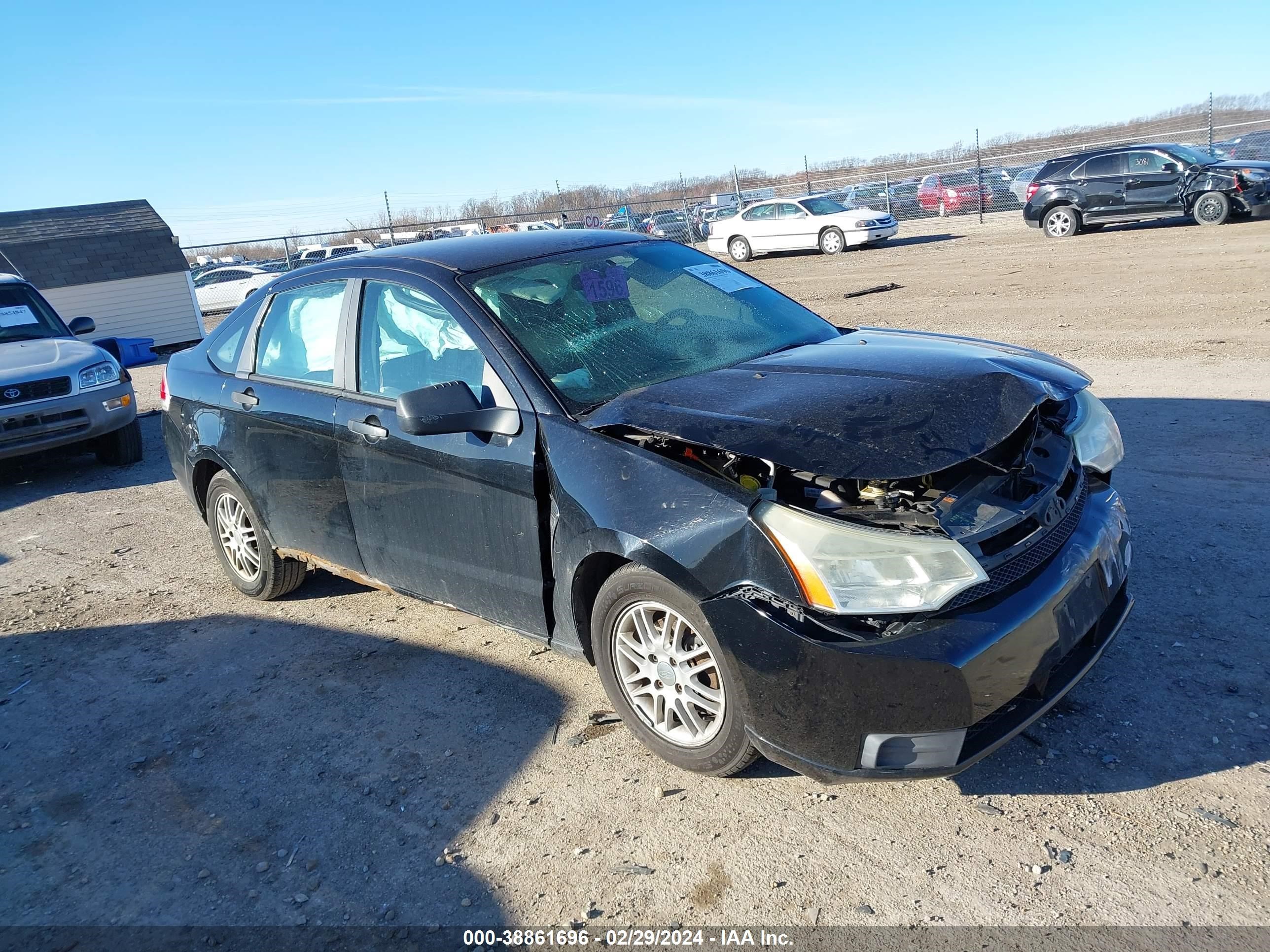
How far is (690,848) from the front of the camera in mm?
2910

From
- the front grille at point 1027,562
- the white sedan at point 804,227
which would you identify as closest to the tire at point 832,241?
the white sedan at point 804,227

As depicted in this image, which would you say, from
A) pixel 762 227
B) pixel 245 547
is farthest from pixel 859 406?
pixel 762 227

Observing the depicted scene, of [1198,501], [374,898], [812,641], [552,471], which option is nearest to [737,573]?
[812,641]

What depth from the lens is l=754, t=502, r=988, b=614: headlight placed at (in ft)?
8.64

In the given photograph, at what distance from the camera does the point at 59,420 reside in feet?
27.4

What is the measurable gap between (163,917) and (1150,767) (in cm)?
306

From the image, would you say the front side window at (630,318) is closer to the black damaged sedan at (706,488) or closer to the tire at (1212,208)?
the black damaged sedan at (706,488)

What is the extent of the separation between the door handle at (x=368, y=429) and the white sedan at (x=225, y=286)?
89.0ft

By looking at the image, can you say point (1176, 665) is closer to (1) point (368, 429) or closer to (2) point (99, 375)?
(1) point (368, 429)

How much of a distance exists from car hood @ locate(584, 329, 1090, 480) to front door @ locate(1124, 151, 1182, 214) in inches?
711

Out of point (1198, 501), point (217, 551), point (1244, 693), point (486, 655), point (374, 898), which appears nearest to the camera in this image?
point (374, 898)

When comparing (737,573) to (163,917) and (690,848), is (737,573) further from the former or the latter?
(163,917)

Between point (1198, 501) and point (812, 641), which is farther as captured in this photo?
point (1198, 501)

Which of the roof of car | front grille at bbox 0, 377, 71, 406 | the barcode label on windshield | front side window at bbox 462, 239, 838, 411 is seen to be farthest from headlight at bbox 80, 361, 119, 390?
the barcode label on windshield
